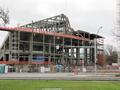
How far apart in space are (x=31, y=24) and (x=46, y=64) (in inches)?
909

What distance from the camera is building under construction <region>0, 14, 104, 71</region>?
360 ft

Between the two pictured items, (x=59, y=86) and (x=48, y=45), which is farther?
(x=48, y=45)

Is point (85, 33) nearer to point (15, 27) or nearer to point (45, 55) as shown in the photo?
point (45, 55)

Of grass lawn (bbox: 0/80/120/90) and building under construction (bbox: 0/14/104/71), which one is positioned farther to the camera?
building under construction (bbox: 0/14/104/71)

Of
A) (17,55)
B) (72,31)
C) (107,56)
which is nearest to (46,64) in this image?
(17,55)

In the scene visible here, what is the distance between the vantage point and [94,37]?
139m

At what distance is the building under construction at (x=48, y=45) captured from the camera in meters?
110

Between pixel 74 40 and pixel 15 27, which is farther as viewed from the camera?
pixel 74 40

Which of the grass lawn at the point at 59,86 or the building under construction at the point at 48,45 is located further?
the building under construction at the point at 48,45

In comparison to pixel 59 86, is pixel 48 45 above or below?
above

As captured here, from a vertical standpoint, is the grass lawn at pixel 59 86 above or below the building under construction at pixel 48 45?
below

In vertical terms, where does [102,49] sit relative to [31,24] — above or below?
below

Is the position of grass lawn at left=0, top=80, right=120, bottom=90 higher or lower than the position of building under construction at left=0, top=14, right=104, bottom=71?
lower

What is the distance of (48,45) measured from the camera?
11944 cm
